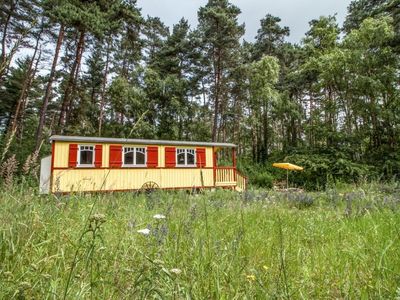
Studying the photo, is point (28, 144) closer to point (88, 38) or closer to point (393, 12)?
point (88, 38)

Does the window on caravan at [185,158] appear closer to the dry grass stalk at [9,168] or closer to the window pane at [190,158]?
the window pane at [190,158]

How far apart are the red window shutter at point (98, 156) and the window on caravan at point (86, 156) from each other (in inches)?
4.7

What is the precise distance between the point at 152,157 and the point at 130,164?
1090 millimetres

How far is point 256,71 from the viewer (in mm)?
22266

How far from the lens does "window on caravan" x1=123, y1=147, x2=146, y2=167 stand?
12398 mm

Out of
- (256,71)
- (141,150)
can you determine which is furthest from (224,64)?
(141,150)

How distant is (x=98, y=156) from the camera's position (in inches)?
462

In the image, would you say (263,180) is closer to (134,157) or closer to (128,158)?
(134,157)

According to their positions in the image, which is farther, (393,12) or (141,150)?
(393,12)

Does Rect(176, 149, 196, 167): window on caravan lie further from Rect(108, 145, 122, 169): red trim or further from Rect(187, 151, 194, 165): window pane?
Rect(108, 145, 122, 169): red trim

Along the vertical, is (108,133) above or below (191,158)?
above

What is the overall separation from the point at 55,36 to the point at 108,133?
7.51 m

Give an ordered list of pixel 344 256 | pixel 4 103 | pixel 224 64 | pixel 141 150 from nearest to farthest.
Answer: pixel 344 256, pixel 141 150, pixel 224 64, pixel 4 103

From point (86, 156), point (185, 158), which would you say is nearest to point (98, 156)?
point (86, 156)
